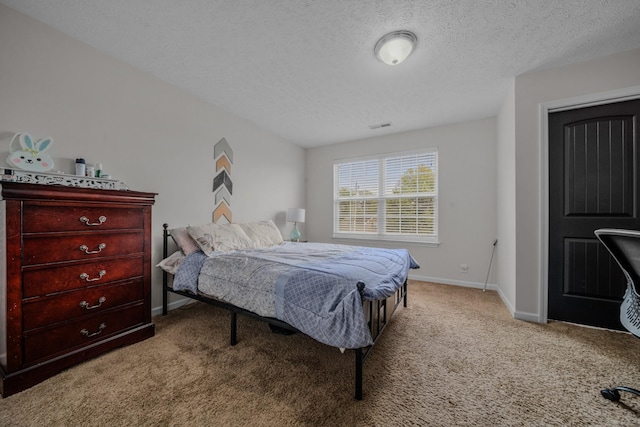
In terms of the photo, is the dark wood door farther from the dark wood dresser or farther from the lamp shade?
the dark wood dresser

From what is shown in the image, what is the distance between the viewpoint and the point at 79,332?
167cm

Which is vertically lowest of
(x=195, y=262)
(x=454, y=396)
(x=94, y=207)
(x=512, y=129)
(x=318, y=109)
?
(x=454, y=396)

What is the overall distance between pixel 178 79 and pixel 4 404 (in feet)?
9.32

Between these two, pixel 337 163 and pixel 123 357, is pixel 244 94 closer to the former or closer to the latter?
pixel 337 163

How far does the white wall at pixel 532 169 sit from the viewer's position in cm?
233

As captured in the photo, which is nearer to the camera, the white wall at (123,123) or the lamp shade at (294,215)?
the white wall at (123,123)

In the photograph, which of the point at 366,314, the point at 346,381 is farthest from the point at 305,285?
the point at 346,381

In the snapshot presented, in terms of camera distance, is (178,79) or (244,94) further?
(244,94)

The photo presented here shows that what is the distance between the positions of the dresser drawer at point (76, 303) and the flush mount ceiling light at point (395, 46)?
2811 millimetres

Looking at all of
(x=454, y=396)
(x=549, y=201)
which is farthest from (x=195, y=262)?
(x=549, y=201)

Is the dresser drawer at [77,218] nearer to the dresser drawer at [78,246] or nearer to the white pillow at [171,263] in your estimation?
the dresser drawer at [78,246]

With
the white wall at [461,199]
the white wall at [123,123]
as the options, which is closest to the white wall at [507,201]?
the white wall at [461,199]

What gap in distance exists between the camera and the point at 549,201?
2.41 metres

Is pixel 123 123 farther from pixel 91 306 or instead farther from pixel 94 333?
pixel 94 333
